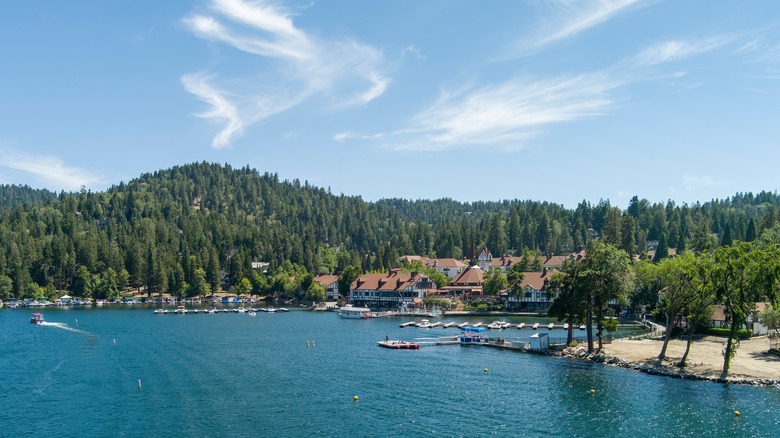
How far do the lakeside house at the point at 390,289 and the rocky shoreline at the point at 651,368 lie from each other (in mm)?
69442

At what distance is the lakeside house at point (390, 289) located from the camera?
142750 millimetres

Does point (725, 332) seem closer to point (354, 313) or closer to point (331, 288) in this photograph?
point (354, 313)

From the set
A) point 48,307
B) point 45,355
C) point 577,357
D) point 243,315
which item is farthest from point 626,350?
point 48,307

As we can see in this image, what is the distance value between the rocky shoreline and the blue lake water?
1.49 meters

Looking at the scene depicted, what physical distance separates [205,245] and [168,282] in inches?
876

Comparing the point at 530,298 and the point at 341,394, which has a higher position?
the point at 530,298

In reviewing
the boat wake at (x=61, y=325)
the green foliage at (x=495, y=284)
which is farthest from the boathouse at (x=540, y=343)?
the boat wake at (x=61, y=325)

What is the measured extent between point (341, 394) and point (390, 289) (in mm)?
91863

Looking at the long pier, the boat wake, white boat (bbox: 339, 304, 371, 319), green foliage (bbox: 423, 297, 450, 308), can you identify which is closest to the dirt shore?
the long pier

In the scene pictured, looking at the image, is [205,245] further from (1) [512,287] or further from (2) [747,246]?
(2) [747,246]

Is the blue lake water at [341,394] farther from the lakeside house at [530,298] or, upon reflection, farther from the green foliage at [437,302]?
the green foliage at [437,302]

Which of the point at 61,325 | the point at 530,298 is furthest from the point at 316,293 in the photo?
the point at 61,325

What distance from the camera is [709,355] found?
216 ft

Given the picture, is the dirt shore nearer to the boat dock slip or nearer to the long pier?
the long pier
